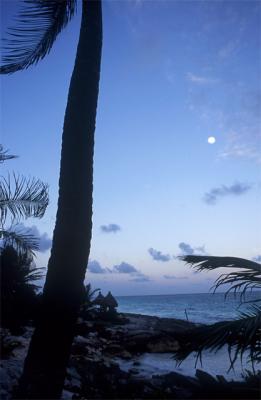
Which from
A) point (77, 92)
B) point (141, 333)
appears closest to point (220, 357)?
point (141, 333)

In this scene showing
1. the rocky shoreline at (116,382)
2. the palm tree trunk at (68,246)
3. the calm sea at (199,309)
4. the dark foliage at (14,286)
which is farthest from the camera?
the calm sea at (199,309)

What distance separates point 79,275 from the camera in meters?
3.62

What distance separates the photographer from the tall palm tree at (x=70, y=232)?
3.31 metres

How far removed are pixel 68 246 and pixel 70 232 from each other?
158mm

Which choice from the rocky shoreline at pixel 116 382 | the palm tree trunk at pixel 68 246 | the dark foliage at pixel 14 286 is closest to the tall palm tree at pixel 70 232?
the palm tree trunk at pixel 68 246

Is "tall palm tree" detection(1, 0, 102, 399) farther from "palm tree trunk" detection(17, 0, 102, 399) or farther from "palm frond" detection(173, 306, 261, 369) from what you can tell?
"palm frond" detection(173, 306, 261, 369)

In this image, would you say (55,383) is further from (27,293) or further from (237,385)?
(27,293)

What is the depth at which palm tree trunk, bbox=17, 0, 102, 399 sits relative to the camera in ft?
10.8

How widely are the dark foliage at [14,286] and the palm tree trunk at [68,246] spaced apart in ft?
21.7

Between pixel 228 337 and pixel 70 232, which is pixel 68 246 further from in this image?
pixel 228 337

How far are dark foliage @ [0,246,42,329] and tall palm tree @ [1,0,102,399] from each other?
662 cm

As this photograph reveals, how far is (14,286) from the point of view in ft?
35.1

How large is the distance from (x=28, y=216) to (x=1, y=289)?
384 cm

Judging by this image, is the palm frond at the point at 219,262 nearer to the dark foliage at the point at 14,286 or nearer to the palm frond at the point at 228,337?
the palm frond at the point at 228,337
